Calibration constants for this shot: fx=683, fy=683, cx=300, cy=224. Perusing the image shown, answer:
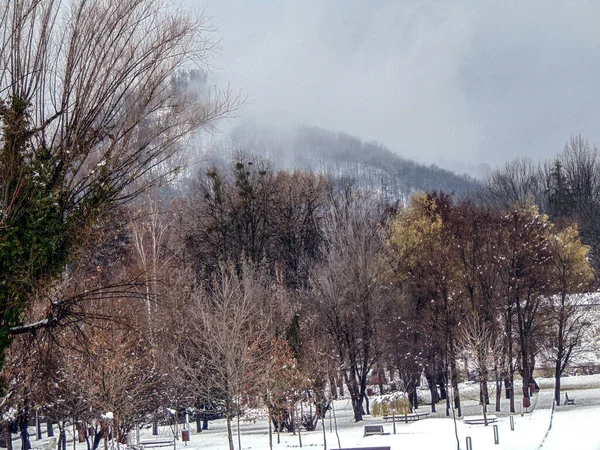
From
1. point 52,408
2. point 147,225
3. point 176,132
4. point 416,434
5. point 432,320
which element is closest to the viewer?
point 176,132

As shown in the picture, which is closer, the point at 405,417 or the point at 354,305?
Answer: the point at 405,417

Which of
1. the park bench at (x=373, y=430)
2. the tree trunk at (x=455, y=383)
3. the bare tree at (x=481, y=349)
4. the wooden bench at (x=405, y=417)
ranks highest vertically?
the bare tree at (x=481, y=349)

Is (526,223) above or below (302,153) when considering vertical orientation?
below

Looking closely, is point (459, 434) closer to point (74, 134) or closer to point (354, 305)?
point (354, 305)

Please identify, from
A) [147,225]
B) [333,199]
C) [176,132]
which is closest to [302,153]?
[333,199]

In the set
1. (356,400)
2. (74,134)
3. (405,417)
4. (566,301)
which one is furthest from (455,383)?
(74,134)

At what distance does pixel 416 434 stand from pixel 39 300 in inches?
829

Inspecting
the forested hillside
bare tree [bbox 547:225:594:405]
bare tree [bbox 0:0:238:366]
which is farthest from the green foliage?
the forested hillside

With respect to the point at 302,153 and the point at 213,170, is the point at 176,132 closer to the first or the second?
the point at 213,170

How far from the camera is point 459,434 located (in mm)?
25359

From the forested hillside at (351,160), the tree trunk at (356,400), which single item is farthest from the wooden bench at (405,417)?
the forested hillside at (351,160)

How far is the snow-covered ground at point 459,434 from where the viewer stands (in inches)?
907

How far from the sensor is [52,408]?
22.9 m

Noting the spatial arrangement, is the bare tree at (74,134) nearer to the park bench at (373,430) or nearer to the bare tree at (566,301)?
the park bench at (373,430)
